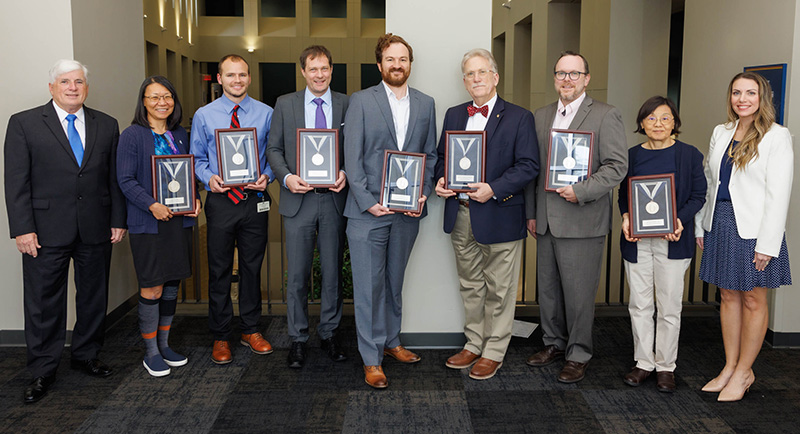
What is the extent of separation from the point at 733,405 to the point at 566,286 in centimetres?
106

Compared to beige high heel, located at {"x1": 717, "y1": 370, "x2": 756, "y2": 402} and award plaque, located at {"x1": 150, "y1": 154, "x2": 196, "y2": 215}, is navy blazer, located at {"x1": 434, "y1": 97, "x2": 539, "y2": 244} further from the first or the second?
award plaque, located at {"x1": 150, "y1": 154, "x2": 196, "y2": 215}

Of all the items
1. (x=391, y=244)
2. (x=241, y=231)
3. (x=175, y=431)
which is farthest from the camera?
(x=241, y=231)

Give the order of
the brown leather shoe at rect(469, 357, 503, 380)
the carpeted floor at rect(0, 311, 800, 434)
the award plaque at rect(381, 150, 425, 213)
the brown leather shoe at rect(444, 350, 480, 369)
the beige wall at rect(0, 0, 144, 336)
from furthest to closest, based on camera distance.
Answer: the beige wall at rect(0, 0, 144, 336), the brown leather shoe at rect(444, 350, 480, 369), the brown leather shoe at rect(469, 357, 503, 380), the award plaque at rect(381, 150, 425, 213), the carpeted floor at rect(0, 311, 800, 434)

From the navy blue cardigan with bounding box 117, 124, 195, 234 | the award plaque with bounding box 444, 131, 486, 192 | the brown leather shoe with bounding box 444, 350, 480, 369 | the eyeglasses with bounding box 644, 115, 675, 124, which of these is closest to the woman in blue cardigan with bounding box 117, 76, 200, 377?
the navy blue cardigan with bounding box 117, 124, 195, 234

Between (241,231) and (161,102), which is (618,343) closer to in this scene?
(241,231)

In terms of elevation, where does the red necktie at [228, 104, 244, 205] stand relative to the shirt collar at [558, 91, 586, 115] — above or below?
below

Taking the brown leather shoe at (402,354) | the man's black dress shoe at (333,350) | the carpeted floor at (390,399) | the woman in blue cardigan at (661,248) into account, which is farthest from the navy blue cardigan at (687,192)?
the man's black dress shoe at (333,350)

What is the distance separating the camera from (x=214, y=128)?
381 cm

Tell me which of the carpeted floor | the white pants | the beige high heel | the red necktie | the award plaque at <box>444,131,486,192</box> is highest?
the award plaque at <box>444,131,486,192</box>

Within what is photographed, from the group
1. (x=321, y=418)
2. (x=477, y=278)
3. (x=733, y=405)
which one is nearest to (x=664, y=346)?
(x=733, y=405)

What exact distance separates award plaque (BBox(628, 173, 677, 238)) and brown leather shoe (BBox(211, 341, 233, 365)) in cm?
253

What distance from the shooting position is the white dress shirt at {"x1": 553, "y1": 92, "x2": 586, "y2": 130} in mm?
3584

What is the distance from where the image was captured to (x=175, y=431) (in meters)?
3.09

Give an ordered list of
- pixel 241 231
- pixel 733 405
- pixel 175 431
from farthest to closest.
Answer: pixel 241 231 < pixel 733 405 < pixel 175 431
